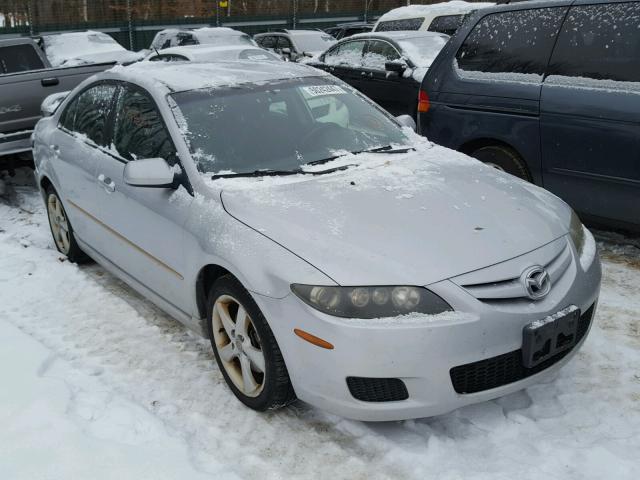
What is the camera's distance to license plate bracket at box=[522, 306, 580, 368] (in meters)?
2.73

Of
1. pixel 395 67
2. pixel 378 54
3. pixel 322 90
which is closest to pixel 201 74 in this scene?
pixel 322 90

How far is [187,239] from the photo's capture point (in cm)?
335

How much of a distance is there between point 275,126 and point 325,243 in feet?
3.96

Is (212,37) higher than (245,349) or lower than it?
higher

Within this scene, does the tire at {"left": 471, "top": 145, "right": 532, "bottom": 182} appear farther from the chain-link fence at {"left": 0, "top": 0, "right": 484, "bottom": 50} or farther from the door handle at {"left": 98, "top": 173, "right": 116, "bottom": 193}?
the chain-link fence at {"left": 0, "top": 0, "right": 484, "bottom": 50}

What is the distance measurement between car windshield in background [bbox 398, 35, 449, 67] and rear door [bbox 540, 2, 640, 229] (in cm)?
425

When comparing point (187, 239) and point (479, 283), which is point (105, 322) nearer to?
point (187, 239)

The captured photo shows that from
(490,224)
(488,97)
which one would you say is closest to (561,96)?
(488,97)

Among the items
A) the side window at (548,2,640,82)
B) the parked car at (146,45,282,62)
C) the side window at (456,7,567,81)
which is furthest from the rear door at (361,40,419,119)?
the side window at (548,2,640,82)

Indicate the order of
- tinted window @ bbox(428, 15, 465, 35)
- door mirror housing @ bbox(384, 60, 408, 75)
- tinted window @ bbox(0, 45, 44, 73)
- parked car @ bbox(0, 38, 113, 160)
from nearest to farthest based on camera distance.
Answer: parked car @ bbox(0, 38, 113, 160) < door mirror housing @ bbox(384, 60, 408, 75) < tinted window @ bbox(0, 45, 44, 73) < tinted window @ bbox(428, 15, 465, 35)

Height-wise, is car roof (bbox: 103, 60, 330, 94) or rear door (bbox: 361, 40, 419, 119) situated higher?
car roof (bbox: 103, 60, 330, 94)

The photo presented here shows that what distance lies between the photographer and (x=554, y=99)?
4.86m

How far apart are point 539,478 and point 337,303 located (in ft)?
3.47

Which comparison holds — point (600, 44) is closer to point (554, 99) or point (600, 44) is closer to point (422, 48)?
point (554, 99)
